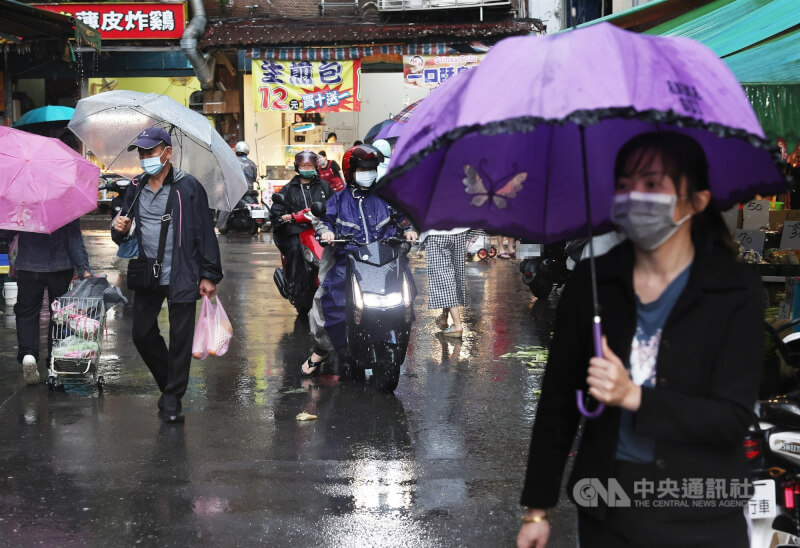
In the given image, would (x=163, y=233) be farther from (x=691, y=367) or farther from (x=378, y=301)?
(x=691, y=367)

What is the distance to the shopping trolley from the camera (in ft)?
25.3

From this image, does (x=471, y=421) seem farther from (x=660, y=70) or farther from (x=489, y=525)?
(x=660, y=70)

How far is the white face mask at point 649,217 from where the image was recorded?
2439mm

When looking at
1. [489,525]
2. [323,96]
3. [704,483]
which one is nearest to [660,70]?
[704,483]

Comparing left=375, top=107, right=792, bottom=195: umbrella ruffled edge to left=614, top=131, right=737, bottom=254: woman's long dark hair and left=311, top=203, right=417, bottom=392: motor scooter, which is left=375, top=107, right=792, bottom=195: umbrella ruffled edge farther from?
left=311, top=203, right=417, bottom=392: motor scooter

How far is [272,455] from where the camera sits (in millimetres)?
6176

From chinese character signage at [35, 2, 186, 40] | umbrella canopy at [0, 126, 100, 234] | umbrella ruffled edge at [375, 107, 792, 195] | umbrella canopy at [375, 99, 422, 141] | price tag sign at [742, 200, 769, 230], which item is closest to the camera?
umbrella ruffled edge at [375, 107, 792, 195]

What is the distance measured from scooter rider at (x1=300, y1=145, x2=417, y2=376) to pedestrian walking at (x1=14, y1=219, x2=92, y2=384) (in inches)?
79.8

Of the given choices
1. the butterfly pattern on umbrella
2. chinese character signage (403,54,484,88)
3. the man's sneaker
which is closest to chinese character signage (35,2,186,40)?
chinese character signage (403,54,484,88)

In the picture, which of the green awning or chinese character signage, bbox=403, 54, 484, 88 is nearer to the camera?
the green awning

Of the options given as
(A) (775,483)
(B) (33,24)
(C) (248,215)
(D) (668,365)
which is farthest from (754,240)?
(C) (248,215)

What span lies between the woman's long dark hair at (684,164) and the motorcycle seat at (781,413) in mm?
1741

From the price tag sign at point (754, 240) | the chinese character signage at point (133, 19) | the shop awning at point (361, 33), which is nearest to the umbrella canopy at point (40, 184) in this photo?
the price tag sign at point (754, 240)

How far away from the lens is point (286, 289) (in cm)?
1143
